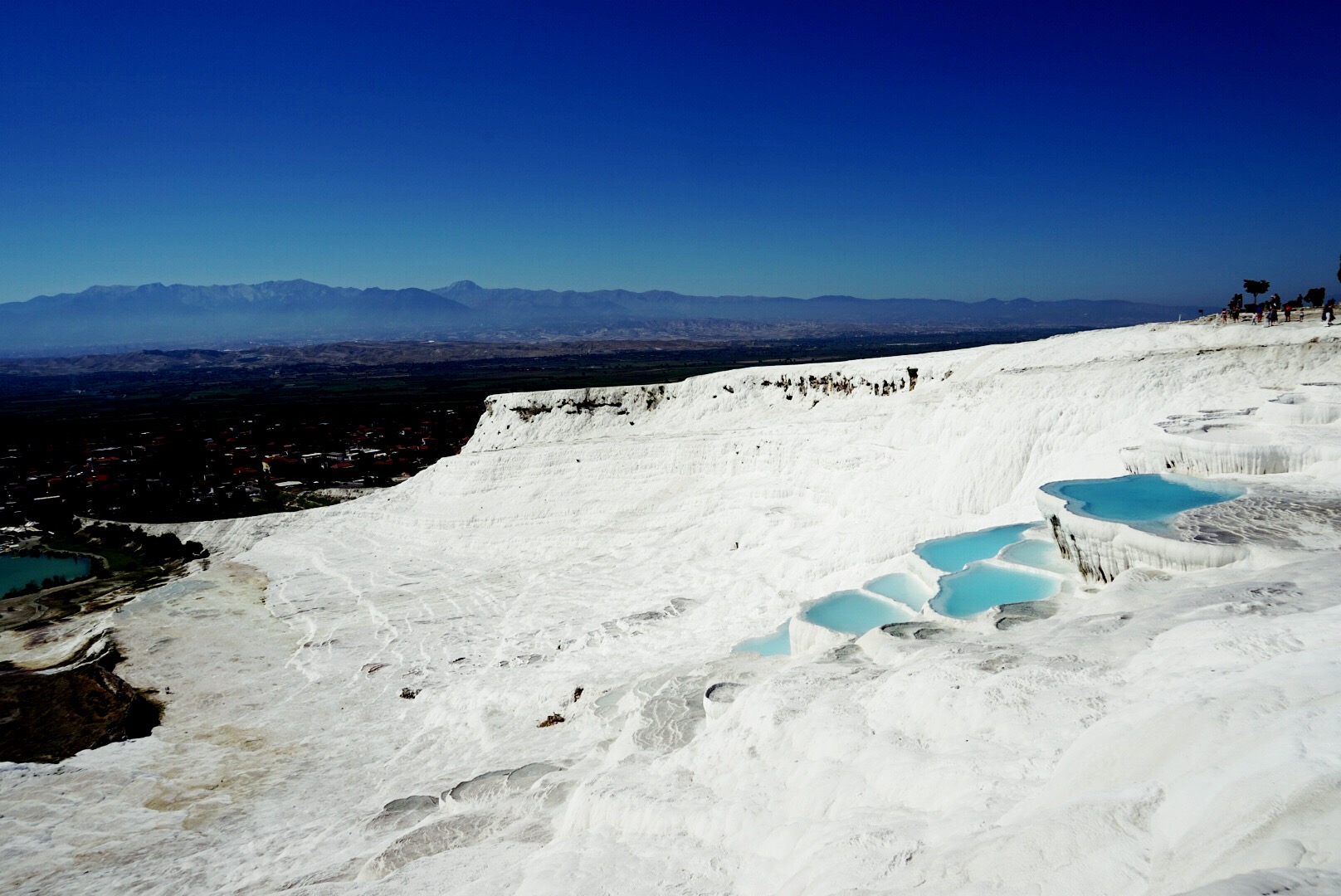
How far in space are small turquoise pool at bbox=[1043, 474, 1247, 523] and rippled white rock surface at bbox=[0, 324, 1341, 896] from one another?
86 centimetres

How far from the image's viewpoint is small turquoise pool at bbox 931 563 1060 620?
41.2ft

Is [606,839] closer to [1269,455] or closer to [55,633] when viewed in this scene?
[1269,455]

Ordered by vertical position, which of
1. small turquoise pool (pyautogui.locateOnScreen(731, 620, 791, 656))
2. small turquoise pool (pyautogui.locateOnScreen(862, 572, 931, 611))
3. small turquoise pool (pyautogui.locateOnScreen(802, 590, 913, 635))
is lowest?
small turquoise pool (pyautogui.locateOnScreen(731, 620, 791, 656))

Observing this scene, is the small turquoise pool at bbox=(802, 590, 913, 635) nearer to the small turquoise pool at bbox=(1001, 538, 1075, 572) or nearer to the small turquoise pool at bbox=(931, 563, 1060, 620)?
the small turquoise pool at bbox=(931, 563, 1060, 620)

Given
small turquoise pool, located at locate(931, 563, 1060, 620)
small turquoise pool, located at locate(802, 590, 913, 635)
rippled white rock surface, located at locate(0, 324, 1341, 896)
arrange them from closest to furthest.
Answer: rippled white rock surface, located at locate(0, 324, 1341, 896), small turquoise pool, located at locate(931, 563, 1060, 620), small turquoise pool, located at locate(802, 590, 913, 635)

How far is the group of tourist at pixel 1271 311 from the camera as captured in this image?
20.8 metres

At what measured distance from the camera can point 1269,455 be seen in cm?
1416

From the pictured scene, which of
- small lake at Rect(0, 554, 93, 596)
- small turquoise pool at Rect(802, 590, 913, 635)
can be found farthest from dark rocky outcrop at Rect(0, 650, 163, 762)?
small lake at Rect(0, 554, 93, 596)

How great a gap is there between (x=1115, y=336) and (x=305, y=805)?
25072 millimetres

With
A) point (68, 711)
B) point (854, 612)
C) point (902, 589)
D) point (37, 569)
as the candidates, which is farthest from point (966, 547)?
point (37, 569)

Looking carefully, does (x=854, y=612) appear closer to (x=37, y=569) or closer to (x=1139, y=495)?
(x=1139, y=495)

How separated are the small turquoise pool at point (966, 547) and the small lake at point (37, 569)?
112 ft

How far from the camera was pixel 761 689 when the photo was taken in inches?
385

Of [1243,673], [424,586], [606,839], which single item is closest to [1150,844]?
[1243,673]
